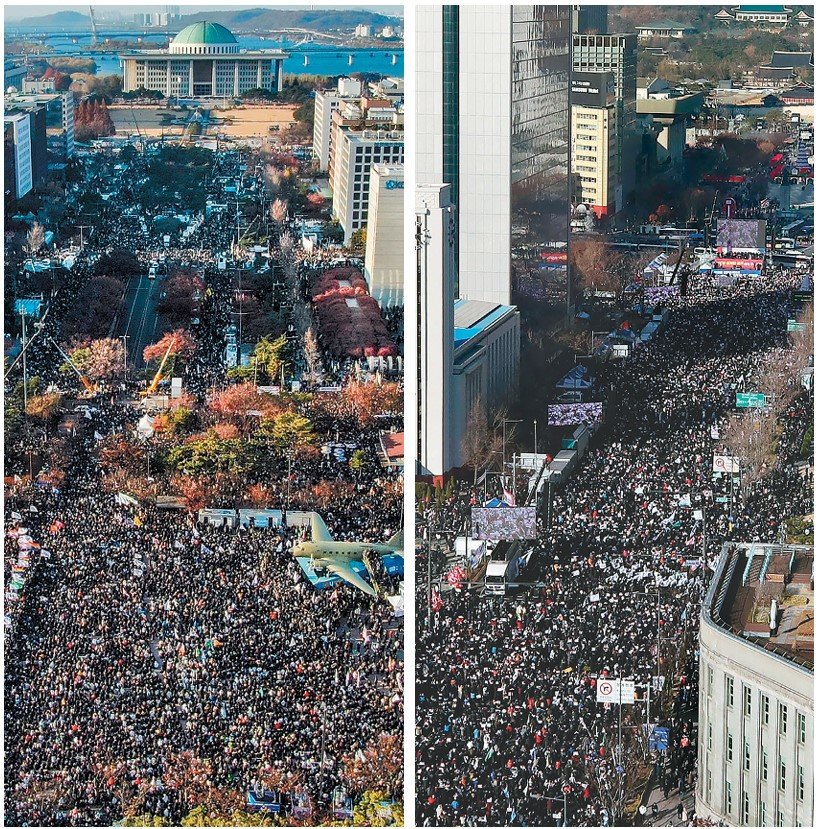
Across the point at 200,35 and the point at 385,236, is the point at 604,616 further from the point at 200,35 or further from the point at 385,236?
the point at 200,35

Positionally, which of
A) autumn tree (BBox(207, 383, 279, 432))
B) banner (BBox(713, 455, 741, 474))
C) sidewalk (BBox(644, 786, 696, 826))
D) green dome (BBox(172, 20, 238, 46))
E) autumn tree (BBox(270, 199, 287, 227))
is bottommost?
sidewalk (BBox(644, 786, 696, 826))

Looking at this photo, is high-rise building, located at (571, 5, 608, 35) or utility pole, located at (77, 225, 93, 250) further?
high-rise building, located at (571, 5, 608, 35)

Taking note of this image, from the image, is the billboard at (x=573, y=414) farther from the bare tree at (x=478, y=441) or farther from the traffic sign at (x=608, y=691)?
the traffic sign at (x=608, y=691)

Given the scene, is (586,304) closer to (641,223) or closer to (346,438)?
(641,223)

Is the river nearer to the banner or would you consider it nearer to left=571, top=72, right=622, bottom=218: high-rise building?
left=571, top=72, right=622, bottom=218: high-rise building

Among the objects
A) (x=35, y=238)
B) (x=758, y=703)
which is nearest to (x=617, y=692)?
(x=758, y=703)

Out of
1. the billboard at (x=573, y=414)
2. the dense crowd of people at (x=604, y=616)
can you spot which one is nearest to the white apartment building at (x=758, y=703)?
the dense crowd of people at (x=604, y=616)

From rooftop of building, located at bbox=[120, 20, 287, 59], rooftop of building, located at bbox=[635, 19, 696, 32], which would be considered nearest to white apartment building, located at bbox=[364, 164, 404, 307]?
rooftop of building, located at bbox=[120, 20, 287, 59]
